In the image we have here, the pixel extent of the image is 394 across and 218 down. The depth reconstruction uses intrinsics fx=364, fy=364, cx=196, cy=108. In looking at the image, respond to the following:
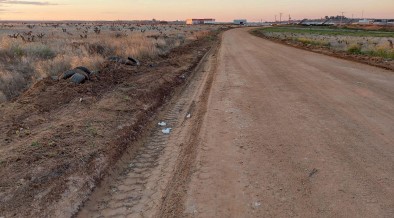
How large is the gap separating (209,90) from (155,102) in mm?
2130

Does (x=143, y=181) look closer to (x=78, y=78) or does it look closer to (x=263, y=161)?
(x=263, y=161)

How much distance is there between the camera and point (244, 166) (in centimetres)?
584

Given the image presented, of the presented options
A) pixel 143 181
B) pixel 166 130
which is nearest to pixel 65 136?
pixel 166 130

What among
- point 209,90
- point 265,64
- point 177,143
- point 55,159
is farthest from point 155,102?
point 265,64

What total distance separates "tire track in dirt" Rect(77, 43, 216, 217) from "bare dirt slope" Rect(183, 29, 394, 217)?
19.8 inches

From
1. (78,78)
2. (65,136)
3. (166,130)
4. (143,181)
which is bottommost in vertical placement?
(143,181)

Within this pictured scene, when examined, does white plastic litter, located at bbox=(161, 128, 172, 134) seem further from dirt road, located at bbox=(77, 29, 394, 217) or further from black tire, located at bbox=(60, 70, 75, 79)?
black tire, located at bbox=(60, 70, 75, 79)

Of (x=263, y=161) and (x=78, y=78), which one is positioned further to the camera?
(x=78, y=78)

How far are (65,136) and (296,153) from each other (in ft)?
14.4

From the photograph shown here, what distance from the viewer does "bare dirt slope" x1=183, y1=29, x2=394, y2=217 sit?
185 inches

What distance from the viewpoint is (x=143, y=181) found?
5.74m

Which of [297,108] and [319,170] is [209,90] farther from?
[319,170]

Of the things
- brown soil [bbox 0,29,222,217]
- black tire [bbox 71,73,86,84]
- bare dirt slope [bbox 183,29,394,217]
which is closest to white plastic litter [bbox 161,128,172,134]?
brown soil [bbox 0,29,222,217]

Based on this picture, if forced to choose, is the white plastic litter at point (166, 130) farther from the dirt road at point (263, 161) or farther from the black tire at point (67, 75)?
the black tire at point (67, 75)
